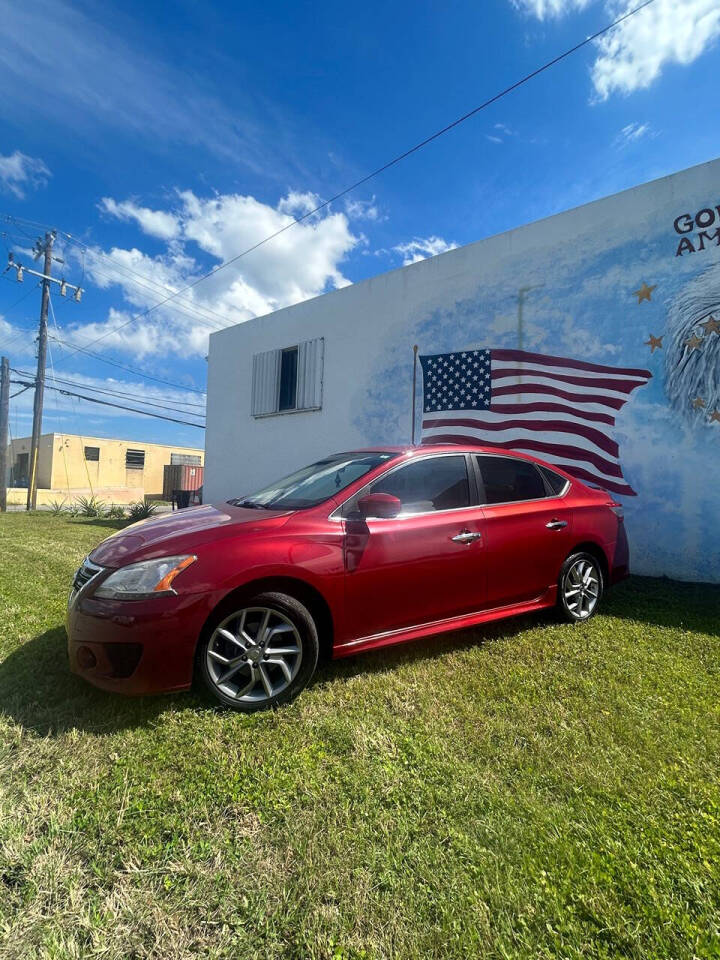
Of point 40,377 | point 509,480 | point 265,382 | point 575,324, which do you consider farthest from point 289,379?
point 40,377

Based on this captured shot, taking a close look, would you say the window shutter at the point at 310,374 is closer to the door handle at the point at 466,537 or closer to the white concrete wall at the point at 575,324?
the white concrete wall at the point at 575,324

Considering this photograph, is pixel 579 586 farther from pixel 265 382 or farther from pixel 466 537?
pixel 265 382

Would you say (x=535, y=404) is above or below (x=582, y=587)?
above

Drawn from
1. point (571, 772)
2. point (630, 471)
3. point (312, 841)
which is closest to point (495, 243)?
point (630, 471)

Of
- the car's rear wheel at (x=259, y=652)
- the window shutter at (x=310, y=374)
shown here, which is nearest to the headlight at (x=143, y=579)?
the car's rear wheel at (x=259, y=652)

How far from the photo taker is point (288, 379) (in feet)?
37.6

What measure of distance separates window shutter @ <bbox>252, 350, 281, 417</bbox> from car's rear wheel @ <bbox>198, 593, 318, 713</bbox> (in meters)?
9.31

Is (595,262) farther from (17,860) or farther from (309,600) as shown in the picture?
(17,860)

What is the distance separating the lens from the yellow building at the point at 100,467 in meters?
30.9

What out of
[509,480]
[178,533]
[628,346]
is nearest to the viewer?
[178,533]

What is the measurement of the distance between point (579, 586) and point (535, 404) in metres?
4.03

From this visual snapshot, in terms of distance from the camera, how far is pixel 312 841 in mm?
1721

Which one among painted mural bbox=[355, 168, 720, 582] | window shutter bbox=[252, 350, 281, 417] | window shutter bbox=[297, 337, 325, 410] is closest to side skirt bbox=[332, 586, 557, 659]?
painted mural bbox=[355, 168, 720, 582]

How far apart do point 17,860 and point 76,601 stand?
120 cm
